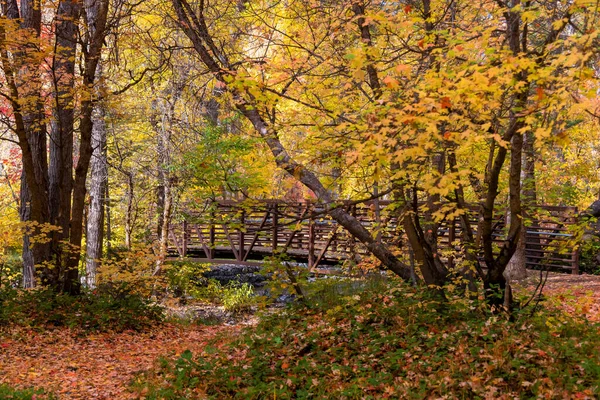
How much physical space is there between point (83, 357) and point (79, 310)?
181cm

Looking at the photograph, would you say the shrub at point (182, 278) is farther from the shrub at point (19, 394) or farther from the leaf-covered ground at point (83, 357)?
the shrub at point (19, 394)

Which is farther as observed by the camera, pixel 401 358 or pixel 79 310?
pixel 79 310

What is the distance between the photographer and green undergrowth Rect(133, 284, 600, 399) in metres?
4.27

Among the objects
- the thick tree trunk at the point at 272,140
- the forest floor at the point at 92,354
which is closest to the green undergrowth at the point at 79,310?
the forest floor at the point at 92,354

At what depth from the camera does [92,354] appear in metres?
7.18

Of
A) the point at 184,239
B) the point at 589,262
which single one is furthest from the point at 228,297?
the point at 589,262

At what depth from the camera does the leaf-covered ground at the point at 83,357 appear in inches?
222

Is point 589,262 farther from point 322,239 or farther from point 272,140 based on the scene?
point 272,140

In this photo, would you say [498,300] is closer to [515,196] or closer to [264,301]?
[515,196]

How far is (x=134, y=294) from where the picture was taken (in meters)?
9.68

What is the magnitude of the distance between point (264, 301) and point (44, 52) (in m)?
4.46

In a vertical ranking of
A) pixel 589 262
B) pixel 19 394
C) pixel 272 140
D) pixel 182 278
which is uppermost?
pixel 272 140

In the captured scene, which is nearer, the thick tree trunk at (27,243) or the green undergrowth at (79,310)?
the green undergrowth at (79,310)

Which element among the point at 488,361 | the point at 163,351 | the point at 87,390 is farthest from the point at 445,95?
the point at 163,351
